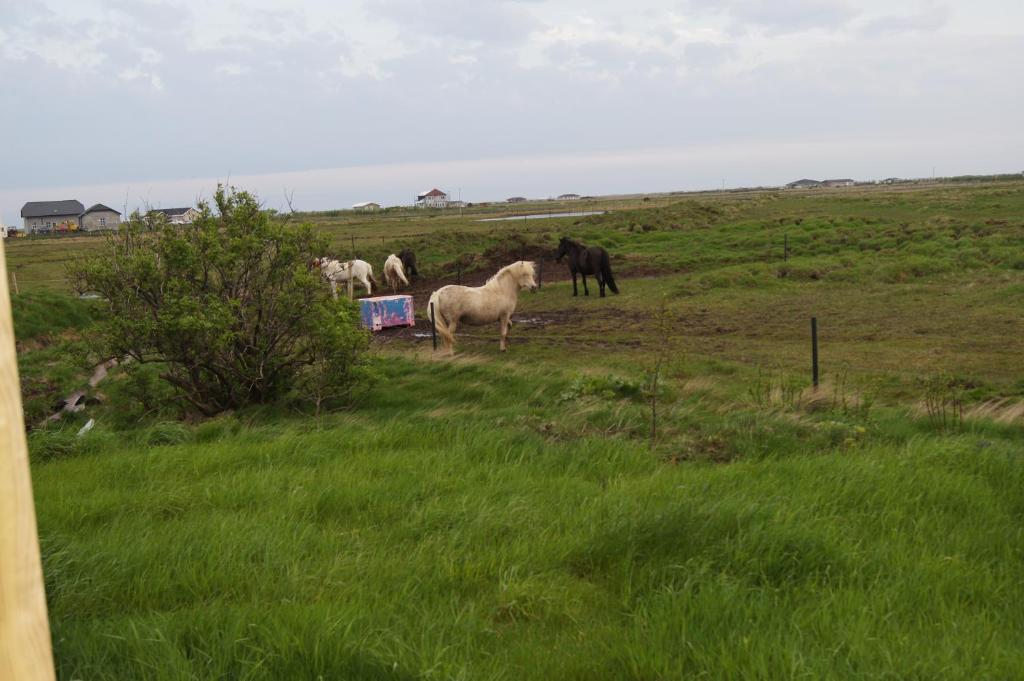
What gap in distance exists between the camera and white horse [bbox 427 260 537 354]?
14.6 m

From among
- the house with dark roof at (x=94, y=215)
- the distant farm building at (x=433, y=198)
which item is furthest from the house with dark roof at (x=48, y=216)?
the distant farm building at (x=433, y=198)

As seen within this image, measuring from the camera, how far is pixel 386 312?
59.0 ft

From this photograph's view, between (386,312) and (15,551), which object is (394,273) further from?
(15,551)

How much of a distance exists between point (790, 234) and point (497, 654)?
1179 inches

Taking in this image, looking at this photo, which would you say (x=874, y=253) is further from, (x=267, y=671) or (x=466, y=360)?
(x=267, y=671)

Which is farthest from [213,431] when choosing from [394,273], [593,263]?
[394,273]

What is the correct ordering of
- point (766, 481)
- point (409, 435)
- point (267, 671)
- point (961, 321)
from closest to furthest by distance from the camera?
point (267, 671)
point (766, 481)
point (409, 435)
point (961, 321)

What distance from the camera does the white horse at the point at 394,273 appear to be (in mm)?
25891

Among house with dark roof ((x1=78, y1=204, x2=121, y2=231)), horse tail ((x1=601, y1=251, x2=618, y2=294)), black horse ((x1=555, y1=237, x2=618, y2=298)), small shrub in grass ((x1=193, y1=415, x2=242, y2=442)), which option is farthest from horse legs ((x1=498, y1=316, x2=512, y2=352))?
house with dark roof ((x1=78, y1=204, x2=121, y2=231))

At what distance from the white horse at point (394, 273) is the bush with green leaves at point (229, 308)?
1541 cm

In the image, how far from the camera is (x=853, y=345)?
13.4m

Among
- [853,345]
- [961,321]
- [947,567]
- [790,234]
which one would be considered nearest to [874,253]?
[790,234]

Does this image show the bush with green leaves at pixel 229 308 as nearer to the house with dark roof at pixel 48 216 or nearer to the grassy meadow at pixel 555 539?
the grassy meadow at pixel 555 539

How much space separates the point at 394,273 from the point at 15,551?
83.9ft
